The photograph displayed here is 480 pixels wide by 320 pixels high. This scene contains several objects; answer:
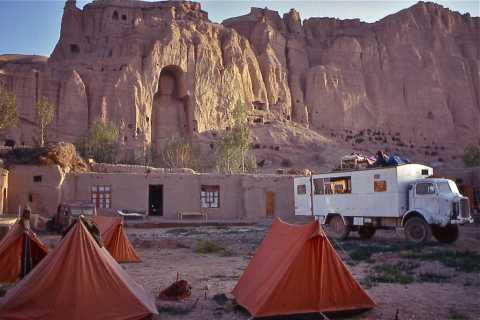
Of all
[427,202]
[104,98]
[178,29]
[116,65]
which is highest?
[178,29]

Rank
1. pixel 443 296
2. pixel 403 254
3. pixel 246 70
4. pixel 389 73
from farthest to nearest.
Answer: pixel 389 73, pixel 246 70, pixel 403 254, pixel 443 296

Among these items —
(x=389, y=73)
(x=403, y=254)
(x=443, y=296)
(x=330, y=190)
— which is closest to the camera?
(x=443, y=296)

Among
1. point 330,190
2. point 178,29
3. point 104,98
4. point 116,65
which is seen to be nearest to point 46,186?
point 330,190

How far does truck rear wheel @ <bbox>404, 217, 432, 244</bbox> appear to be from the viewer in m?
16.4

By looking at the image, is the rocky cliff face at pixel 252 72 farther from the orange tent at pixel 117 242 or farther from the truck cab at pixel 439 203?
the truck cab at pixel 439 203

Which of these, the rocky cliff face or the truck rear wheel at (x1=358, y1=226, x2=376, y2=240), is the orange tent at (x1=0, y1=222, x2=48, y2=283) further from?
the rocky cliff face

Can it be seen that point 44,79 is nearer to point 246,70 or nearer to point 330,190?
point 246,70

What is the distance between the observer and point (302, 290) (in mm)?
7684

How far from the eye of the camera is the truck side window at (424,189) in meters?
16.2

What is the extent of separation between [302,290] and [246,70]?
62.6m

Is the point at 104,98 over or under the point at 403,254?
over

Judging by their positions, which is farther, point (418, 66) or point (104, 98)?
point (418, 66)

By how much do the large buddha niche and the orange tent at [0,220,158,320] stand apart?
5206cm

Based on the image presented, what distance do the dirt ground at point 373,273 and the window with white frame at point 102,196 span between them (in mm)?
7897
